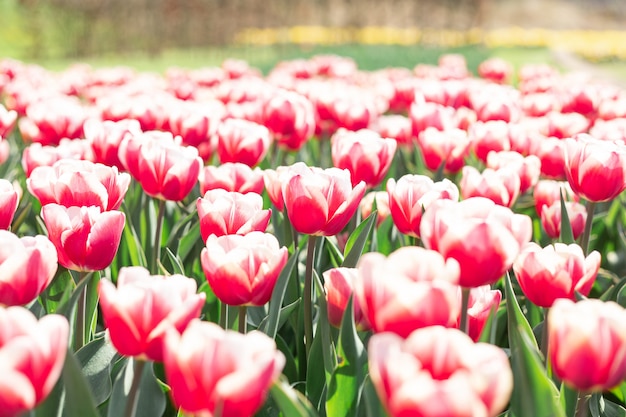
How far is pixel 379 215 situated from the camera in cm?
243

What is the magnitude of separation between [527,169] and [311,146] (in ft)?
6.67

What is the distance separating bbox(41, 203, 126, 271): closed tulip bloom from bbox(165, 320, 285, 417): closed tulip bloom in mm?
607

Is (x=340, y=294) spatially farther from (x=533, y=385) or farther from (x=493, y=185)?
(x=493, y=185)

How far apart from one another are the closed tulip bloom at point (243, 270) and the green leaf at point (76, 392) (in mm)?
323

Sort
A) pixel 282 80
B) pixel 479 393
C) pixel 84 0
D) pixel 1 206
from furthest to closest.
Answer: pixel 84 0, pixel 282 80, pixel 1 206, pixel 479 393

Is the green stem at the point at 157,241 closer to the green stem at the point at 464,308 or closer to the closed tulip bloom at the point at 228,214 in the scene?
the closed tulip bloom at the point at 228,214

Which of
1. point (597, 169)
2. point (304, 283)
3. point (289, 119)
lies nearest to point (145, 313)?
point (304, 283)

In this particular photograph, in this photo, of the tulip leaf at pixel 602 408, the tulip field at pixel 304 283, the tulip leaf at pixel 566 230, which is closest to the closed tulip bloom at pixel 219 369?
the tulip field at pixel 304 283

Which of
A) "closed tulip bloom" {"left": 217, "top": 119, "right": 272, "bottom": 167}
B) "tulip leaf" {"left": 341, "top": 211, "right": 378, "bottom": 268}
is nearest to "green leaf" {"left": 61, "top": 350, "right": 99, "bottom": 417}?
"tulip leaf" {"left": 341, "top": 211, "right": 378, "bottom": 268}

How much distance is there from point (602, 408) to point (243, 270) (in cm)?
93

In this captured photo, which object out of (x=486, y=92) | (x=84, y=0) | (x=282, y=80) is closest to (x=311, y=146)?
(x=486, y=92)

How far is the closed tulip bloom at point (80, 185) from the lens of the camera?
68.3 inches

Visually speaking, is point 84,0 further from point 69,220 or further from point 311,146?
point 69,220

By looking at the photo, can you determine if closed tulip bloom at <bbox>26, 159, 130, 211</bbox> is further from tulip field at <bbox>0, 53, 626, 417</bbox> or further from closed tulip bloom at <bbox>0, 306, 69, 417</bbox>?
closed tulip bloom at <bbox>0, 306, 69, 417</bbox>
